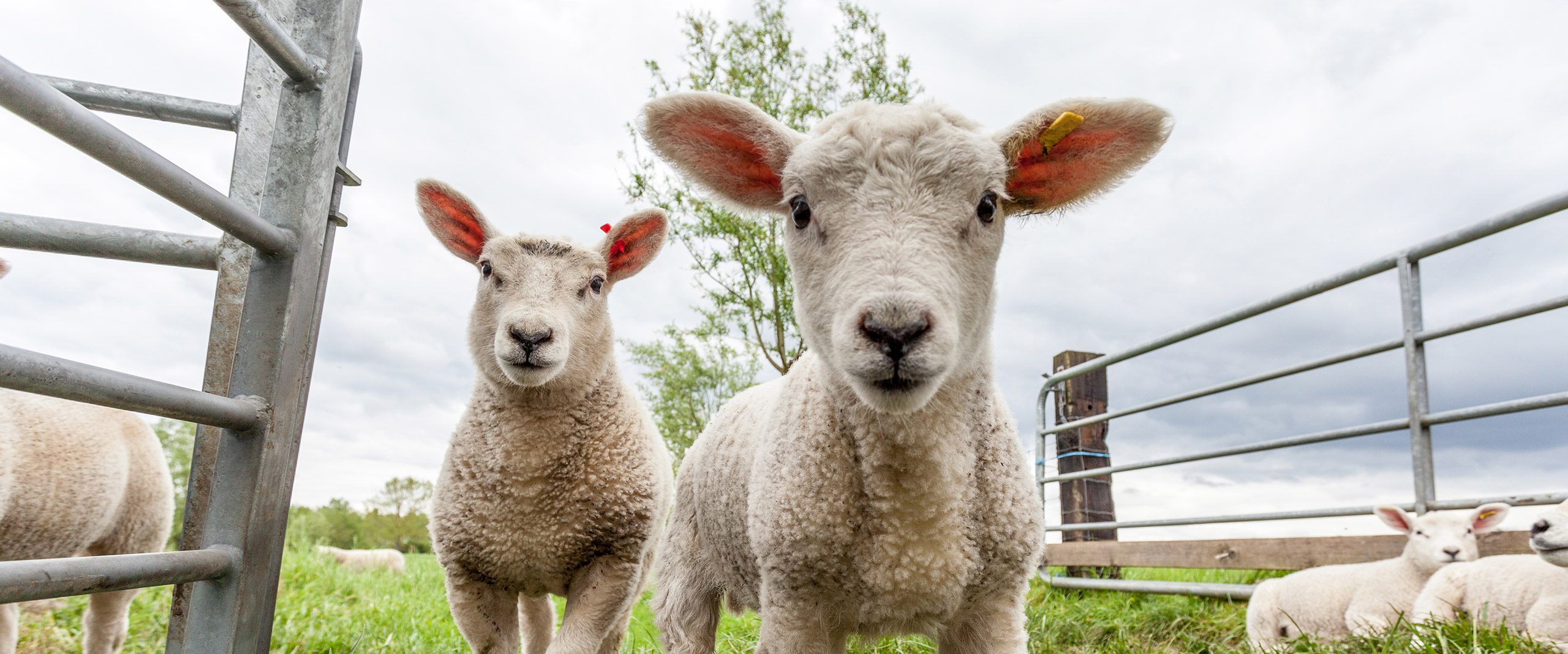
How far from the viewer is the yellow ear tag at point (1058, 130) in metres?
2.38

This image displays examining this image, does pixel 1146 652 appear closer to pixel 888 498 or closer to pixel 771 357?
pixel 888 498

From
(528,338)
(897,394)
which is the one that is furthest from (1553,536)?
(528,338)

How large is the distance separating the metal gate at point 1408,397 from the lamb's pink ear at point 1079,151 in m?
2.84

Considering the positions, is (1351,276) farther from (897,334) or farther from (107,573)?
(107,573)

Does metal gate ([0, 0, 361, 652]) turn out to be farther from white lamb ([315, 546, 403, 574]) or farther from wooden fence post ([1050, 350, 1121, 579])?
white lamb ([315, 546, 403, 574])

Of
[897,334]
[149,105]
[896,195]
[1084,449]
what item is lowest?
[897,334]

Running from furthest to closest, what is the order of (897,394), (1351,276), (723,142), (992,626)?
(1351,276), (723,142), (992,626), (897,394)

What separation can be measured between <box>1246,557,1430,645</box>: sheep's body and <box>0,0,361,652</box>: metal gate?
4481 mm

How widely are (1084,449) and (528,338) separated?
607 cm

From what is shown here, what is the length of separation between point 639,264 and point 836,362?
2.23 metres

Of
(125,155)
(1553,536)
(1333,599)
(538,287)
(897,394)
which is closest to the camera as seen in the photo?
(125,155)

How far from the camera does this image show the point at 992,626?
2.50 meters

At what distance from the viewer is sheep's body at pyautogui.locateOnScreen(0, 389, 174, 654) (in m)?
4.15

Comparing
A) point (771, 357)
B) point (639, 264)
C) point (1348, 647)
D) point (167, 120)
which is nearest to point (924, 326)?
point (167, 120)
